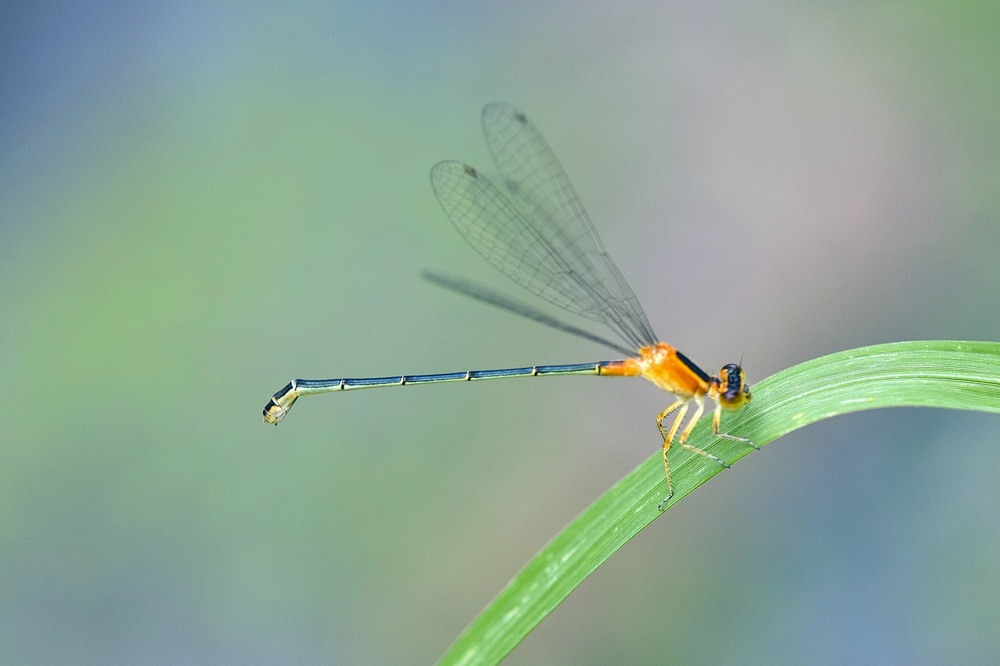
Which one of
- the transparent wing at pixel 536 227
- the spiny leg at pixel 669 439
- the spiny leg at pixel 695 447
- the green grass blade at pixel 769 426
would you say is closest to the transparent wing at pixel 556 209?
the transparent wing at pixel 536 227

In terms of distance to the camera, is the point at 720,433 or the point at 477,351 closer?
the point at 720,433

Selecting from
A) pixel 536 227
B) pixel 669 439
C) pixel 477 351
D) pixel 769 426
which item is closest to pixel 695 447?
pixel 669 439

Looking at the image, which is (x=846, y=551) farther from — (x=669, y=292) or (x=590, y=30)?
(x=590, y=30)

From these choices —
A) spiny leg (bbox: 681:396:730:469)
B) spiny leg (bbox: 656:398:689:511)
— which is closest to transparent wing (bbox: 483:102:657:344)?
spiny leg (bbox: 656:398:689:511)

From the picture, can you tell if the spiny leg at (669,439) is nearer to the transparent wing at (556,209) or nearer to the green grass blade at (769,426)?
the green grass blade at (769,426)

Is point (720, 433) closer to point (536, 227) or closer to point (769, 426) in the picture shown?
point (769, 426)

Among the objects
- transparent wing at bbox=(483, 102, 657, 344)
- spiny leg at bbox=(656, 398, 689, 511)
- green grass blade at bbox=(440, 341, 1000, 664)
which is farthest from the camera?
transparent wing at bbox=(483, 102, 657, 344)

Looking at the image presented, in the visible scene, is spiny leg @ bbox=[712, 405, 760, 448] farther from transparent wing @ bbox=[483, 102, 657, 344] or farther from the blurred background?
the blurred background

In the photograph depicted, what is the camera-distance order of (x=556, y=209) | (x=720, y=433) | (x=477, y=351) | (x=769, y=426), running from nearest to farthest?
(x=769, y=426), (x=720, y=433), (x=556, y=209), (x=477, y=351)
